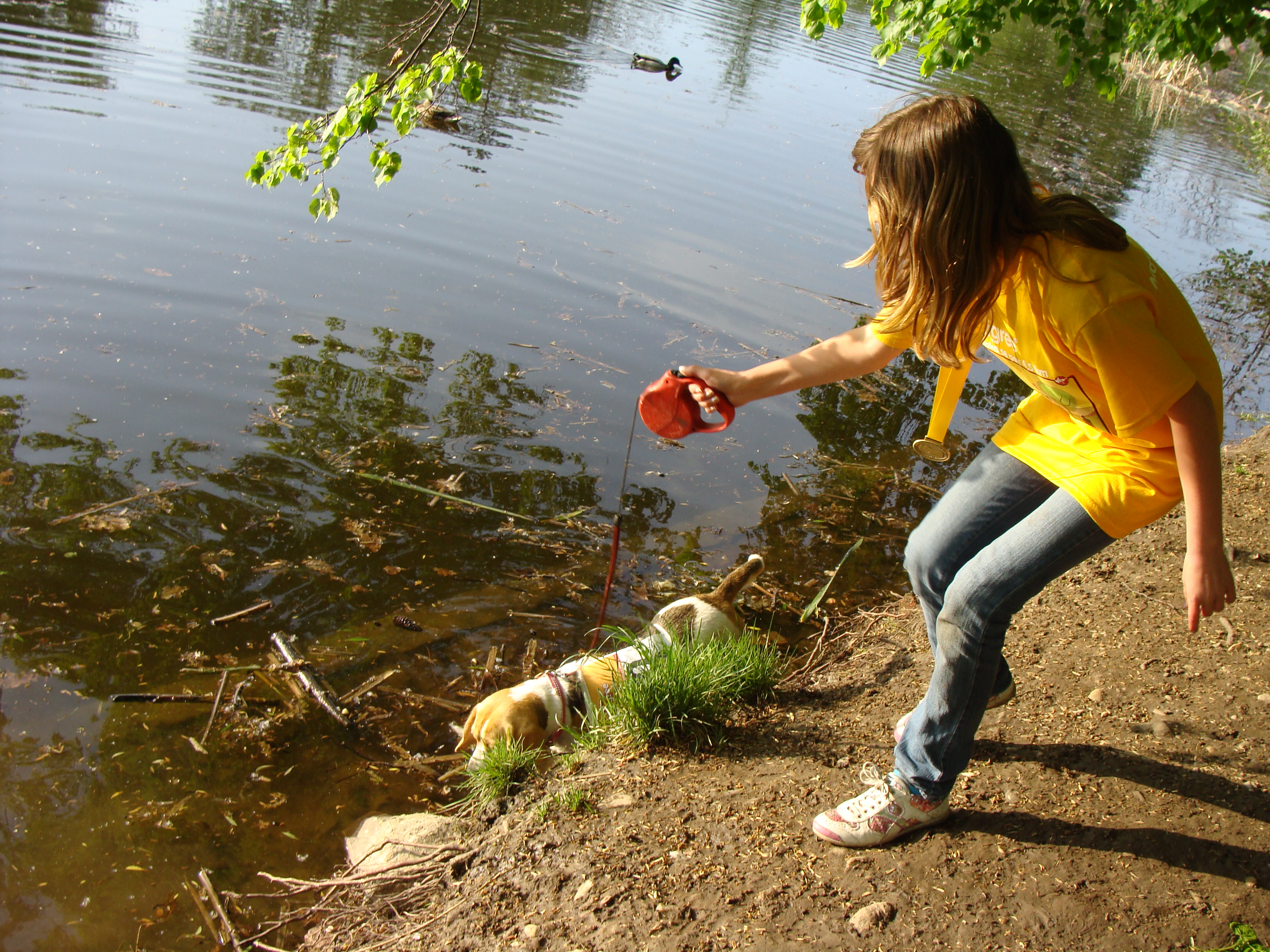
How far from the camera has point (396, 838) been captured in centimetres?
344

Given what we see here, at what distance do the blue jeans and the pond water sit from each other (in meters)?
2.14

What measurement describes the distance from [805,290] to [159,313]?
20.8ft

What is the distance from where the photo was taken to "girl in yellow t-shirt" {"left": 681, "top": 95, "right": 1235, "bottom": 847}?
2215 mm

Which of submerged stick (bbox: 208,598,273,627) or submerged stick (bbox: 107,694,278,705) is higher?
submerged stick (bbox: 208,598,273,627)

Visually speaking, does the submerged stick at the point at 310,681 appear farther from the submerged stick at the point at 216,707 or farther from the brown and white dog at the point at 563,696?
the brown and white dog at the point at 563,696

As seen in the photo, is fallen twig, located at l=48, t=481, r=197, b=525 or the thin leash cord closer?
the thin leash cord

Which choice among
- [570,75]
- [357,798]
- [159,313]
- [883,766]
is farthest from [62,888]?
[570,75]

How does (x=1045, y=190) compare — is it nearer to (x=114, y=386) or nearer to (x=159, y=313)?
(x=114, y=386)

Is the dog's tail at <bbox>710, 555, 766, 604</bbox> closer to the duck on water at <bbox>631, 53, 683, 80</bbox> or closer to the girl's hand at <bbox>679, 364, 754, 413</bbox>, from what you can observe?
the girl's hand at <bbox>679, 364, 754, 413</bbox>

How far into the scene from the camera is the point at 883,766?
3.26 meters

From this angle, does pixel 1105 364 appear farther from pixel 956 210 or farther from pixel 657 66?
pixel 657 66

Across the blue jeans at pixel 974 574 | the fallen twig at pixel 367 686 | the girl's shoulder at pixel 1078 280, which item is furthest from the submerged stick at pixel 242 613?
the girl's shoulder at pixel 1078 280

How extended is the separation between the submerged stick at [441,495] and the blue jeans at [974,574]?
3122 millimetres

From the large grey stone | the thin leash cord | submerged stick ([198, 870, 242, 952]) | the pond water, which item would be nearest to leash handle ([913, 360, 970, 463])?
the thin leash cord
